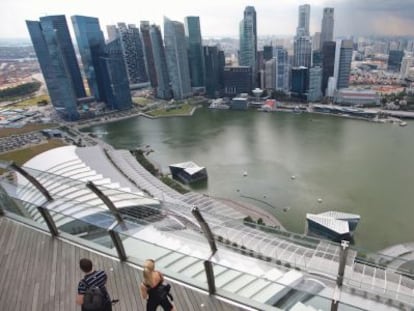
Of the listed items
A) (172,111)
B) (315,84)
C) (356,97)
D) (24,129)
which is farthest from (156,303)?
(315,84)

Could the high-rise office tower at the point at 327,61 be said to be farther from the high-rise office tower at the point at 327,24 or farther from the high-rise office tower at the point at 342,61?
the high-rise office tower at the point at 327,24

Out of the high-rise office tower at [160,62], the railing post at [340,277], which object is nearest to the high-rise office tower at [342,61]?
the high-rise office tower at [160,62]

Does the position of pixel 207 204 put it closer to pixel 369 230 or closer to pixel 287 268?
pixel 369 230

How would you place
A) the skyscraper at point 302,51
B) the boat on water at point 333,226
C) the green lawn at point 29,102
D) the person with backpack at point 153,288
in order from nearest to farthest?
1. the person with backpack at point 153,288
2. the boat on water at point 333,226
3. the green lawn at point 29,102
4. the skyscraper at point 302,51

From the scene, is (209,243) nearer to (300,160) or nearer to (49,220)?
(49,220)

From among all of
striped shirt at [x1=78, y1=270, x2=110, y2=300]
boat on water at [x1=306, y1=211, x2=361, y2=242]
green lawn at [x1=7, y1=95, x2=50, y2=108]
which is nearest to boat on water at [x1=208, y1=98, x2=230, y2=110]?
green lawn at [x1=7, y1=95, x2=50, y2=108]

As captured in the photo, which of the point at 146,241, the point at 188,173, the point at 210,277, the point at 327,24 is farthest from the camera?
the point at 327,24
